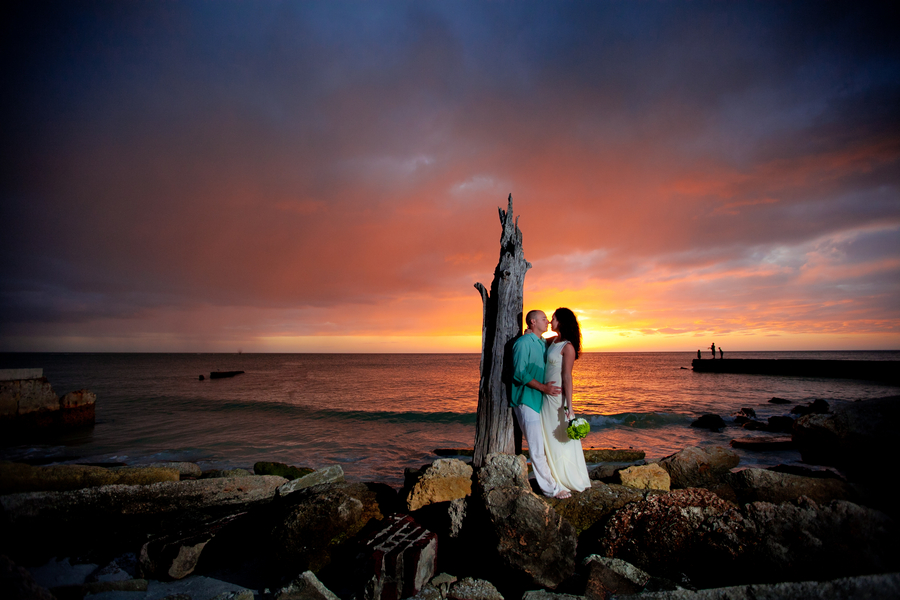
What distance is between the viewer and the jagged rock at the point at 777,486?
13.8 feet

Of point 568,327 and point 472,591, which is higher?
point 568,327

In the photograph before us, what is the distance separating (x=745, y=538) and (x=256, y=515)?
220 inches

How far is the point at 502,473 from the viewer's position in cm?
415

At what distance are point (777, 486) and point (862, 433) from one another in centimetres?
178

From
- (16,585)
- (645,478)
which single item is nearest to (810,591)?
(645,478)

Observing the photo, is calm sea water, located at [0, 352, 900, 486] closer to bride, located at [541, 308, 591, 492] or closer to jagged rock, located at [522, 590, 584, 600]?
bride, located at [541, 308, 591, 492]

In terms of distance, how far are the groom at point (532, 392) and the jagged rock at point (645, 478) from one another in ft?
7.67

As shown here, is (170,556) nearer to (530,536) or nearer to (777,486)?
(530,536)

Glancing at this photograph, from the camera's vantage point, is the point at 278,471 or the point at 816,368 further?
the point at 816,368

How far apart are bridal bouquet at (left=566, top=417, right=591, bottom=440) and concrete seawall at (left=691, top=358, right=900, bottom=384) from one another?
164 ft

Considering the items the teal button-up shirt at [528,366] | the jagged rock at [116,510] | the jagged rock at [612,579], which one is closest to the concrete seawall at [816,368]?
the teal button-up shirt at [528,366]

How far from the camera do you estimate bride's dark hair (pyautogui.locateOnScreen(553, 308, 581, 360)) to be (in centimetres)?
532

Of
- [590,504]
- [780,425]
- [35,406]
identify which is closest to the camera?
[590,504]

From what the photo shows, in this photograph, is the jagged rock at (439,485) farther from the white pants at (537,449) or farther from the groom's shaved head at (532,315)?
the groom's shaved head at (532,315)
